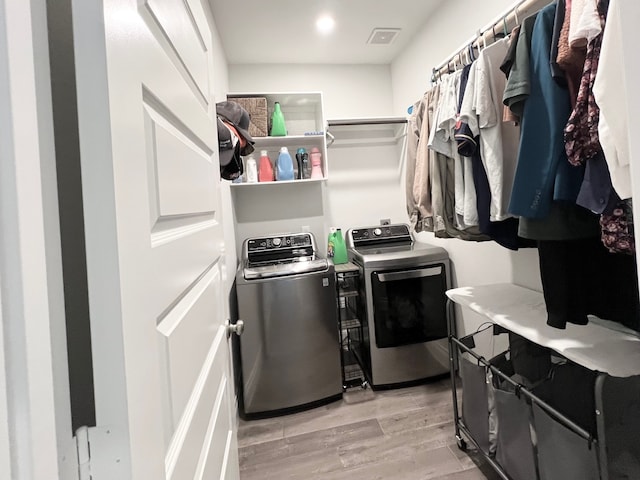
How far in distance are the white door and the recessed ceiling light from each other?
5.13 feet

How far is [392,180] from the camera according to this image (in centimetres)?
296

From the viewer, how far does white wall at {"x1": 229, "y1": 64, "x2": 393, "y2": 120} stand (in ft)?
9.00

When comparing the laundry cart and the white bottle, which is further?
the white bottle

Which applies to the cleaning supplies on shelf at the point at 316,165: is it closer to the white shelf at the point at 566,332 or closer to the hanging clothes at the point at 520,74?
the white shelf at the point at 566,332

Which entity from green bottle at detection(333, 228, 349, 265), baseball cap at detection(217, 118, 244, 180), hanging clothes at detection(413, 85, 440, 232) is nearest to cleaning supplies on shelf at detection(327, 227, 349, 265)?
green bottle at detection(333, 228, 349, 265)

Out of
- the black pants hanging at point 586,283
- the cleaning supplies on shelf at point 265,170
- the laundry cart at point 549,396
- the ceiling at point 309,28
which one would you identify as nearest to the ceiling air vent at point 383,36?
the ceiling at point 309,28

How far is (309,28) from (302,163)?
0.93 m

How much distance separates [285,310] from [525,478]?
135 cm

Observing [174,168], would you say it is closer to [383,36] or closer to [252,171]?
[252,171]

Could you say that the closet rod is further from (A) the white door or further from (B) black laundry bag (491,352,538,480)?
(B) black laundry bag (491,352,538,480)

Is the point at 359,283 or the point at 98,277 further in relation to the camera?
the point at 359,283

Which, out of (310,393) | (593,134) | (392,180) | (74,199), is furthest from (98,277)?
(392,180)

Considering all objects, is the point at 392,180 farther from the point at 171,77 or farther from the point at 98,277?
the point at 98,277

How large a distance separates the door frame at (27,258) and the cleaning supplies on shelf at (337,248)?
2.23 meters
